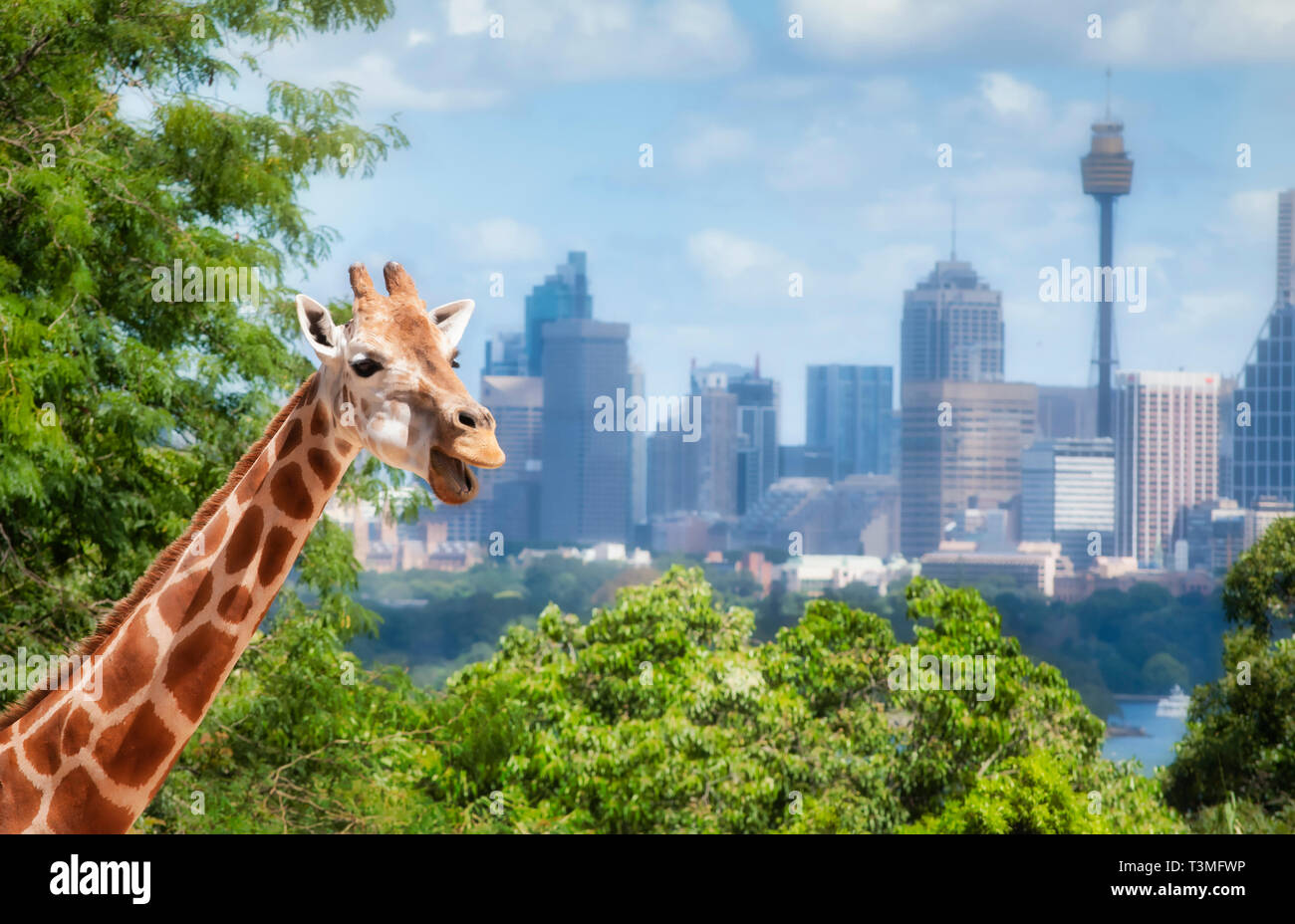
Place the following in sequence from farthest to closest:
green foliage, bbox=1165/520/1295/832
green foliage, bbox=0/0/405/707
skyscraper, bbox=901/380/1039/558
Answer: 1. skyscraper, bbox=901/380/1039/558
2. green foliage, bbox=1165/520/1295/832
3. green foliage, bbox=0/0/405/707

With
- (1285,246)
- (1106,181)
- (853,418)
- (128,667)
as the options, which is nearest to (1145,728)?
(853,418)

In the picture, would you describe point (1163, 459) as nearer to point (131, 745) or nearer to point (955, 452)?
point (955, 452)

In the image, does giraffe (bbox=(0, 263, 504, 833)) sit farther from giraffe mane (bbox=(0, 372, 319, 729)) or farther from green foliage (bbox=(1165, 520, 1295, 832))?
green foliage (bbox=(1165, 520, 1295, 832))

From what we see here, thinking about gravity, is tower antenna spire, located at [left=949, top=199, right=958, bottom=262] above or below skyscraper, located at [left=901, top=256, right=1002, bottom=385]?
above

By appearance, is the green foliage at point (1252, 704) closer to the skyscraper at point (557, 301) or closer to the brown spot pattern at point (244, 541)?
the brown spot pattern at point (244, 541)

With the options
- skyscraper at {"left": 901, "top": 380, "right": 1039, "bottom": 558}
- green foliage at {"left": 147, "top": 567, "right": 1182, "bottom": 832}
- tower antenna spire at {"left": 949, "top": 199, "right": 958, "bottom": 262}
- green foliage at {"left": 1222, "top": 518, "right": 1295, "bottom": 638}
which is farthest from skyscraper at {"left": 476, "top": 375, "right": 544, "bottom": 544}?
green foliage at {"left": 1222, "top": 518, "right": 1295, "bottom": 638}

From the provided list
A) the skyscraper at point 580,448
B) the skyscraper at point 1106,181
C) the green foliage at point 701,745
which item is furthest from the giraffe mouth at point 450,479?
the skyscraper at point 1106,181
